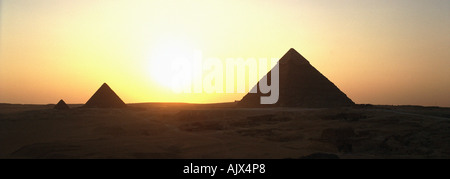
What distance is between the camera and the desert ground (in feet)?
39.8

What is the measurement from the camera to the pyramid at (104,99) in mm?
33094

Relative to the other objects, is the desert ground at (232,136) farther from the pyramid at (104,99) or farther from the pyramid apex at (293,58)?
the pyramid apex at (293,58)

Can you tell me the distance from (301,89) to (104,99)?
16903 mm

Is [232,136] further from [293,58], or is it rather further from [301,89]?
[293,58]

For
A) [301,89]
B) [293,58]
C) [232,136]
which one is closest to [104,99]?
[301,89]

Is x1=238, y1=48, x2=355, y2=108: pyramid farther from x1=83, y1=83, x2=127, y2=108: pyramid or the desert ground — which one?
x1=83, y1=83, x2=127, y2=108: pyramid

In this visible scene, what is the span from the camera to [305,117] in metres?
21.1

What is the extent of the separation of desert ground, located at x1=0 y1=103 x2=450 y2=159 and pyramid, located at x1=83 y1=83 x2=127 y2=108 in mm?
9134

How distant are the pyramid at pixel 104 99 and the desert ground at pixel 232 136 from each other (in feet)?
30.0

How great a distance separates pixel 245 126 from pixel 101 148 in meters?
9.09

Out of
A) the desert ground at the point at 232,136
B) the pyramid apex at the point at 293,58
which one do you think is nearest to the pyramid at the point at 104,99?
the desert ground at the point at 232,136

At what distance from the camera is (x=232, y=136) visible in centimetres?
1631

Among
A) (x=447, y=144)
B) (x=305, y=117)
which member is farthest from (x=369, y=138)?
(x=305, y=117)
